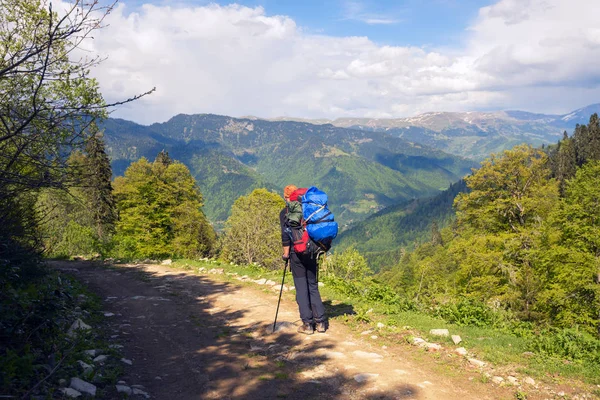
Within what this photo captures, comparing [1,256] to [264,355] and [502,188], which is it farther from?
[502,188]

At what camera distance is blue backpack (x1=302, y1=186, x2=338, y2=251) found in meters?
7.72

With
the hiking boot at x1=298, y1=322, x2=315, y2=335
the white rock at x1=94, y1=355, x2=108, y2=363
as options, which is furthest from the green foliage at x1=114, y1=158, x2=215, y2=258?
the white rock at x1=94, y1=355, x2=108, y2=363

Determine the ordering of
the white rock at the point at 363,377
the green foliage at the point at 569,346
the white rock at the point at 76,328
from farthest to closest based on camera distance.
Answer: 1. the white rock at the point at 76,328
2. the green foliage at the point at 569,346
3. the white rock at the point at 363,377

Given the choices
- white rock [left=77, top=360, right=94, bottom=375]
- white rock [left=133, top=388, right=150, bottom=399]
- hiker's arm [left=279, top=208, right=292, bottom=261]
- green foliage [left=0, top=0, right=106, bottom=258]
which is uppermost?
green foliage [left=0, top=0, right=106, bottom=258]

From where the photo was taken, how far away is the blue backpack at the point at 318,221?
7723 mm

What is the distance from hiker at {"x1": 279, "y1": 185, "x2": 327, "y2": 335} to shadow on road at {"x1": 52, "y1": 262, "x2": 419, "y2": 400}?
0.99 ft

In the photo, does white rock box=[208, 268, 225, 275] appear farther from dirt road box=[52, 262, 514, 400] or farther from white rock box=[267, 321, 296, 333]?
white rock box=[267, 321, 296, 333]

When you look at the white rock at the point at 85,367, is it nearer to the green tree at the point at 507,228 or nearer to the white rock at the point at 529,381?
the white rock at the point at 529,381

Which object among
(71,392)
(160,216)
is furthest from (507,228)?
(160,216)

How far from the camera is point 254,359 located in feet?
21.8

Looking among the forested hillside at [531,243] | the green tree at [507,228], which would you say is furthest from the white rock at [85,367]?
the green tree at [507,228]

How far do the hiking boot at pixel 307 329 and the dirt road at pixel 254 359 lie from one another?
0.13 meters

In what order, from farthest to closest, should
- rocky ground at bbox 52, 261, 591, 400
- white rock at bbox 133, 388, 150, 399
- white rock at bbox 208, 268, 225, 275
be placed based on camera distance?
white rock at bbox 208, 268, 225, 275, rocky ground at bbox 52, 261, 591, 400, white rock at bbox 133, 388, 150, 399

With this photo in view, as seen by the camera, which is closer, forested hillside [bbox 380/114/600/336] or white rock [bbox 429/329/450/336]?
white rock [bbox 429/329/450/336]
